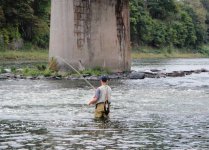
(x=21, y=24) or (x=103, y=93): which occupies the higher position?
(x=21, y=24)

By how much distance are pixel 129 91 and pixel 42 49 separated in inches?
2209

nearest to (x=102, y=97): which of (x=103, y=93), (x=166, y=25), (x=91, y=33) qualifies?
(x=103, y=93)

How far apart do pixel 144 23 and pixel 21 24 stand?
Result: 36645 millimetres

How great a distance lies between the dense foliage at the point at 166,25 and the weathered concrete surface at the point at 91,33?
64005mm

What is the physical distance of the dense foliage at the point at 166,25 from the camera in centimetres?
11706

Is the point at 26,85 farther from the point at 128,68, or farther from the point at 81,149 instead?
the point at 81,149

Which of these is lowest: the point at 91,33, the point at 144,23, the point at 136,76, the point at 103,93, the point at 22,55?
the point at 136,76

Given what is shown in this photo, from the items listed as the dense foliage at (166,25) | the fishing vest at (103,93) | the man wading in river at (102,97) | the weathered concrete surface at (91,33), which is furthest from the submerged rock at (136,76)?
the dense foliage at (166,25)

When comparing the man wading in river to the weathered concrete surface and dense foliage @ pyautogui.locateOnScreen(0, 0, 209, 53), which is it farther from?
dense foliage @ pyautogui.locateOnScreen(0, 0, 209, 53)

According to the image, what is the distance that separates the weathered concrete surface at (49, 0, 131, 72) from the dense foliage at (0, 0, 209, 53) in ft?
109

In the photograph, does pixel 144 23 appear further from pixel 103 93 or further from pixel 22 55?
pixel 103 93

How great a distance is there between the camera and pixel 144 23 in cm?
11769

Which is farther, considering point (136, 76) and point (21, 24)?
point (21, 24)

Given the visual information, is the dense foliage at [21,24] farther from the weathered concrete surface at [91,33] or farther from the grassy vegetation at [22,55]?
the weathered concrete surface at [91,33]
